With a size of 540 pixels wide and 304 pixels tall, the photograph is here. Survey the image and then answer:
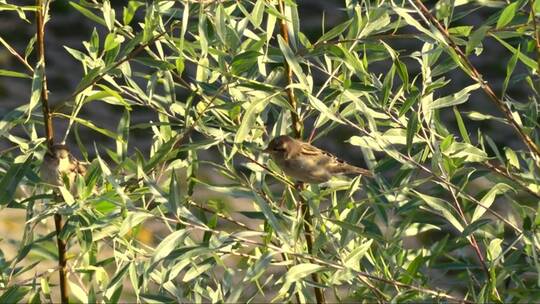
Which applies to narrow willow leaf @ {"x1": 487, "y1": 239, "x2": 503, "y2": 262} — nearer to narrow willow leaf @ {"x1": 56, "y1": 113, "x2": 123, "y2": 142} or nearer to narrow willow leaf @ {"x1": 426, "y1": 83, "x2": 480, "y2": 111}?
narrow willow leaf @ {"x1": 426, "y1": 83, "x2": 480, "y2": 111}

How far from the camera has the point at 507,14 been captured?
2.91 m

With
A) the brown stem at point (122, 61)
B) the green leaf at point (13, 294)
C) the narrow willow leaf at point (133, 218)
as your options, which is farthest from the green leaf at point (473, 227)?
the green leaf at point (13, 294)

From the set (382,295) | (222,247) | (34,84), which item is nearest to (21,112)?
(34,84)

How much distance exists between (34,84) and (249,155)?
0.65 metres

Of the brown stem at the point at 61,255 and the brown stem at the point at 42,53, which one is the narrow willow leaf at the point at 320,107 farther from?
the brown stem at the point at 61,255

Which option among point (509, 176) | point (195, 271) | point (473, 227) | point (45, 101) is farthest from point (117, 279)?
point (509, 176)

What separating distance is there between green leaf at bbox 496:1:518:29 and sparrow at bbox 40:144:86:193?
4.52ft

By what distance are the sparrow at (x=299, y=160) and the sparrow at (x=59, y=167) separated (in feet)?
2.12

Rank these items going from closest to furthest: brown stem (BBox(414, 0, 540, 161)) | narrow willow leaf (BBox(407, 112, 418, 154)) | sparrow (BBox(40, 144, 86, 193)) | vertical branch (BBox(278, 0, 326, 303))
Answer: brown stem (BBox(414, 0, 540, 161))
narrow willow leaf (BBox(407, 112, 418, 154))
vertical branch (BBox(278, 0, 326, 303))
sparrow (BBox(40, 144, 86, 193))

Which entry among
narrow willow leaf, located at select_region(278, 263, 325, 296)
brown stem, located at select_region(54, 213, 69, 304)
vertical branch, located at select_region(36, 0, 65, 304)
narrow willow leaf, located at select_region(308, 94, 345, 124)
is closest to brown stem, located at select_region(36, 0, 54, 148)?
vertical branch, located at select_region(36, 0, 65, 304)

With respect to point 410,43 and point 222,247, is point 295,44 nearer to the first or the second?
point 222,247

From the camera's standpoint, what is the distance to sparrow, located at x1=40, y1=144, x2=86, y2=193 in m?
3.62

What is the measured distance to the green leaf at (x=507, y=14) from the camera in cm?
290

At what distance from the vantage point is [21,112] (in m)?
3.23
